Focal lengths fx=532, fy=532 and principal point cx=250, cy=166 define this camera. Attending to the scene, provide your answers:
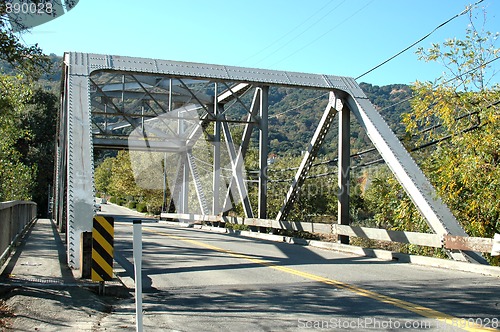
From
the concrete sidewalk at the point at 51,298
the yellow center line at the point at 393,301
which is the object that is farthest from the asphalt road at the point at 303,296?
the concrete sidewalk at the point at 51,298

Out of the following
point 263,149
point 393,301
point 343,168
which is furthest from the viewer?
point 263,149

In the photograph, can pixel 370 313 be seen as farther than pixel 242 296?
No

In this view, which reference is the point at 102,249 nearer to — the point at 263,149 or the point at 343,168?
the point at 343,168

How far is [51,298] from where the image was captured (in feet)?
22.5

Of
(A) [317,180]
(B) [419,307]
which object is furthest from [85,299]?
(A) [317,180]

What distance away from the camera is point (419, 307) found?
6.40m

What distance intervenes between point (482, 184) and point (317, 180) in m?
23.9

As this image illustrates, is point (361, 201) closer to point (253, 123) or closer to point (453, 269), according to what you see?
Answer: point (253, 123)

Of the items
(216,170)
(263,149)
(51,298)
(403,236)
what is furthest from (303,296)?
(216,170)

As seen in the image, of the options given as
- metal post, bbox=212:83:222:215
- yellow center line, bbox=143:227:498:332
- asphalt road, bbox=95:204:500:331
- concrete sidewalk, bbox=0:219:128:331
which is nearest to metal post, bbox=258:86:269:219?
metal post, bbox=212:83:222:215

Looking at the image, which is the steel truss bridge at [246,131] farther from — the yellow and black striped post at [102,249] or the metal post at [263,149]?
the yellow and black striped post at [102,249]

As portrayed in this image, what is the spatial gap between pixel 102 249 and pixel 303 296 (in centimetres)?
285

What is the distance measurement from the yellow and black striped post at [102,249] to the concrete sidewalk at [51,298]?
322mm

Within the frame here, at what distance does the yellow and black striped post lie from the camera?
7293 millimetres
